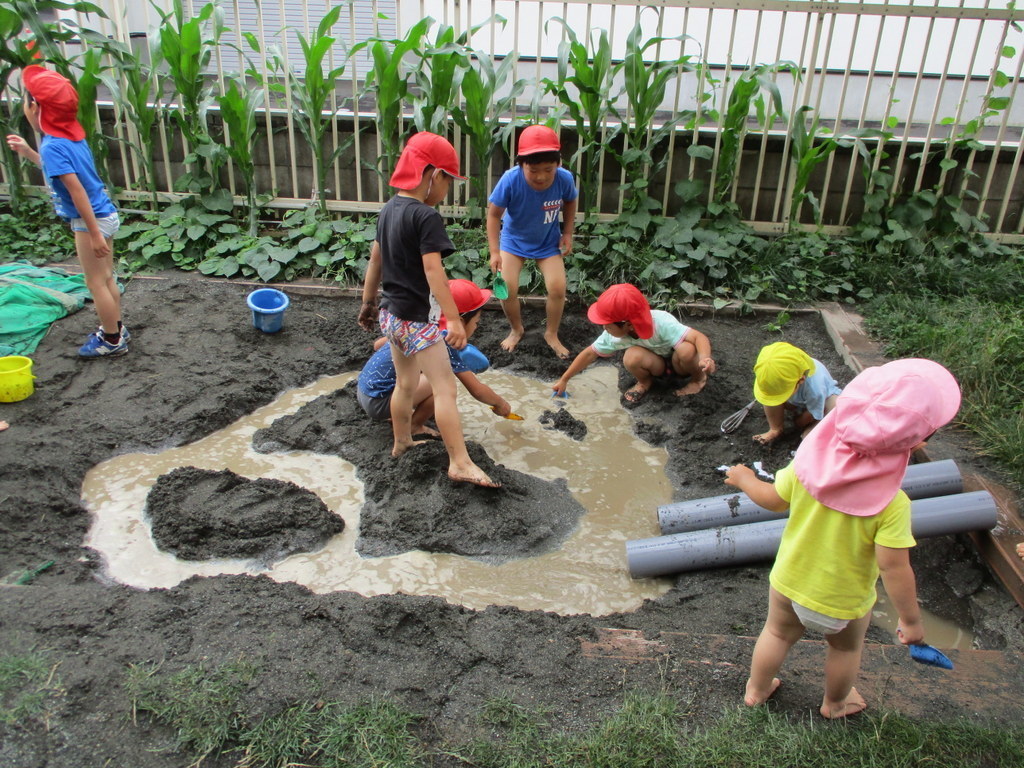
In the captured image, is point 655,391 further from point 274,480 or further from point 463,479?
point 274,480

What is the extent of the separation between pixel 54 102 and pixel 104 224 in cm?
76

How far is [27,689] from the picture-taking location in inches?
87.8

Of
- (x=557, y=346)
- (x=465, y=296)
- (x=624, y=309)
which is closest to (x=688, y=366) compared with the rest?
(x=624, y=309)

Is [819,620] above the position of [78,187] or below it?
below

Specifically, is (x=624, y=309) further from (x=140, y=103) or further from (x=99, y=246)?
(x=140, y=103)

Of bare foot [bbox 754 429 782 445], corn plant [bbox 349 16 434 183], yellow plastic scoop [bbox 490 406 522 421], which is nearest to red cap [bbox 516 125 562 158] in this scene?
yellow plastic scoop [bbox 490 406 522 421]

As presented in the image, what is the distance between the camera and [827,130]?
652 centimetres

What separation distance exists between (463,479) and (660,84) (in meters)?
4.11

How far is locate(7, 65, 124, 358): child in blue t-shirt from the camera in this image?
4.39 metres

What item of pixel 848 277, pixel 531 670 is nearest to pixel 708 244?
pixel 848 277

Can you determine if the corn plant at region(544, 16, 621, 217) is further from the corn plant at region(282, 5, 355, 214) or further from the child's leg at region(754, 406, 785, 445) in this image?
the child's leg at region(754, 406, 785, 445)

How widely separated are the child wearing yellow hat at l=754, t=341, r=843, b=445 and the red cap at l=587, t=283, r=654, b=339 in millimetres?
771

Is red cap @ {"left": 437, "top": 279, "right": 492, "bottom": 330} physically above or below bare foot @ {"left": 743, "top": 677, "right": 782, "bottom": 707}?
above

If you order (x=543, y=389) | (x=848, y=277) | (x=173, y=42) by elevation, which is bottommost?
→ (x=543, y=389)
